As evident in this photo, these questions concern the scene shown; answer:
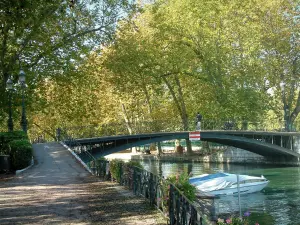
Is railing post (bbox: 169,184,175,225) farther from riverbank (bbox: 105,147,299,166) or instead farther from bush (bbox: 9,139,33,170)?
riverbank (bbox: 105,147,299,166)

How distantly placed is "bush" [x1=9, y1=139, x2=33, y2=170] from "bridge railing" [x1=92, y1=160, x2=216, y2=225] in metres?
6.31

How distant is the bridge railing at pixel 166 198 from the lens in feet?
24.2

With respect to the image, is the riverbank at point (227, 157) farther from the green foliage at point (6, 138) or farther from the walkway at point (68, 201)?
the walkway at point (68, 201)

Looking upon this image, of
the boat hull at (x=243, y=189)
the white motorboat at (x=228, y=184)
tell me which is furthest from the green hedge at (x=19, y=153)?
the boat hull at (x=243, y=189)

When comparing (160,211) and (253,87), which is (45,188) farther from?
(253,87)

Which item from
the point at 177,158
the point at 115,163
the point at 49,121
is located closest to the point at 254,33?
the point at 177,158

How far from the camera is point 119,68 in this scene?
39.5 metres

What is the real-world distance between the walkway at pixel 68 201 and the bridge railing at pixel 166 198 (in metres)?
0.29

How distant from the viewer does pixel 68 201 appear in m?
12.1

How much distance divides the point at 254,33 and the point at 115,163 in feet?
96.5

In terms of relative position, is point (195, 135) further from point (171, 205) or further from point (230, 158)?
point (171, 205)

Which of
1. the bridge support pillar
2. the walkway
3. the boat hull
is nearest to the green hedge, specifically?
the walkway

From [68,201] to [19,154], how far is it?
28.9 feet

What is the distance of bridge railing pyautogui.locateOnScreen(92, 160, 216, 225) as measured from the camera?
24.2 feet
